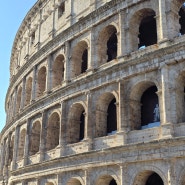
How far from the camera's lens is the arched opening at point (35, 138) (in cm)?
1992

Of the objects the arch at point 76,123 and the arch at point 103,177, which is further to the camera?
the arch at point 76,123

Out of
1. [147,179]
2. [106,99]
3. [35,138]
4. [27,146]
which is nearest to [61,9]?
[35,138]

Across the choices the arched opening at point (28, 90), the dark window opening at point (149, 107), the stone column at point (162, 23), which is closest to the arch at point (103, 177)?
the dark window opening at point (149, 107)

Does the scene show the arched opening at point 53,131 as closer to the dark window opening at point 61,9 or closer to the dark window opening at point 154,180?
the dark window opening at point 154,180

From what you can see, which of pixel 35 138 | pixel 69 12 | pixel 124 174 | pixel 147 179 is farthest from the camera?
pixel 35 138

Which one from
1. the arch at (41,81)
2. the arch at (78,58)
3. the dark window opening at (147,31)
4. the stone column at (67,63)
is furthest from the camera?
the arch at (41,81)

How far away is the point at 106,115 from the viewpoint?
51.2 feet

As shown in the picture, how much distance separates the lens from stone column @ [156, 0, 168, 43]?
537 inches

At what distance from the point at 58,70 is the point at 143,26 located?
5543 mm

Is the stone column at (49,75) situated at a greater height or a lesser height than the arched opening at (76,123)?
greater

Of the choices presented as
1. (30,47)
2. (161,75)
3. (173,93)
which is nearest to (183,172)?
(173,93)

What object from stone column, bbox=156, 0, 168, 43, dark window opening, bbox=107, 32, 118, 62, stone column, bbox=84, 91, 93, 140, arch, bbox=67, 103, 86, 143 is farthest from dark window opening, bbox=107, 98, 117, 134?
stone column, bbox=156, 0, 168, 43

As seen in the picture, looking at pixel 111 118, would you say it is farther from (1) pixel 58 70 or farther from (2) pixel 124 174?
(1) pixel 58 70

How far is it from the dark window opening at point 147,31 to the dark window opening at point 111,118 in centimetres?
398
